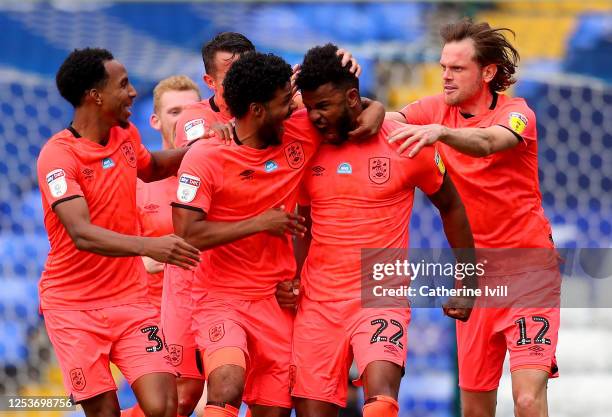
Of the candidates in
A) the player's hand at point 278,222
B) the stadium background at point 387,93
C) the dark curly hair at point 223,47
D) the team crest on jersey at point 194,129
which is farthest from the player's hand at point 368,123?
the stadium background at point 387,93

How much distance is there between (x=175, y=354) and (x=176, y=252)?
110 cm

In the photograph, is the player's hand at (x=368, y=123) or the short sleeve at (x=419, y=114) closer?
the player's hand at (x=368, y=123)

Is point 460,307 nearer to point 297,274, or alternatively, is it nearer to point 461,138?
point 297,274

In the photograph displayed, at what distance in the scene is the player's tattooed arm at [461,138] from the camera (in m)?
6.01

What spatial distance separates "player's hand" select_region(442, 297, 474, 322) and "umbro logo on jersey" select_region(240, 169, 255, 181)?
4.38ft

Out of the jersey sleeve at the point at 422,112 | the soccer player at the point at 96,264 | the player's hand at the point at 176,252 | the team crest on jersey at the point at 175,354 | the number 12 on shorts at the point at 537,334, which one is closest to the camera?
the player's hand at the point at 176,252

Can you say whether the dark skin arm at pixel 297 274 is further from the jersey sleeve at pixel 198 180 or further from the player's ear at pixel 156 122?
the player's ear at pixel 156 122

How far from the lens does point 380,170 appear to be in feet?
20.8

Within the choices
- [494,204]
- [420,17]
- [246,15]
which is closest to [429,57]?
[420,17]

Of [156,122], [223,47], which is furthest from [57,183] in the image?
[156,122]

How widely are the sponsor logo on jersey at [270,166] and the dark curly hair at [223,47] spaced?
986 mm

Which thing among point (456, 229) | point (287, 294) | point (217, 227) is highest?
point (456, 229)

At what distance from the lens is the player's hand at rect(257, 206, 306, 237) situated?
20.3 feet

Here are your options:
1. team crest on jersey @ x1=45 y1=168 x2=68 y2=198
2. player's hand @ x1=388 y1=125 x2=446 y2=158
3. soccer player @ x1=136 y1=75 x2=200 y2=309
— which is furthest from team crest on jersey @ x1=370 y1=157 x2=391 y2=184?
soccer player @ x1=136 y1=75 x2=200 y2=309
